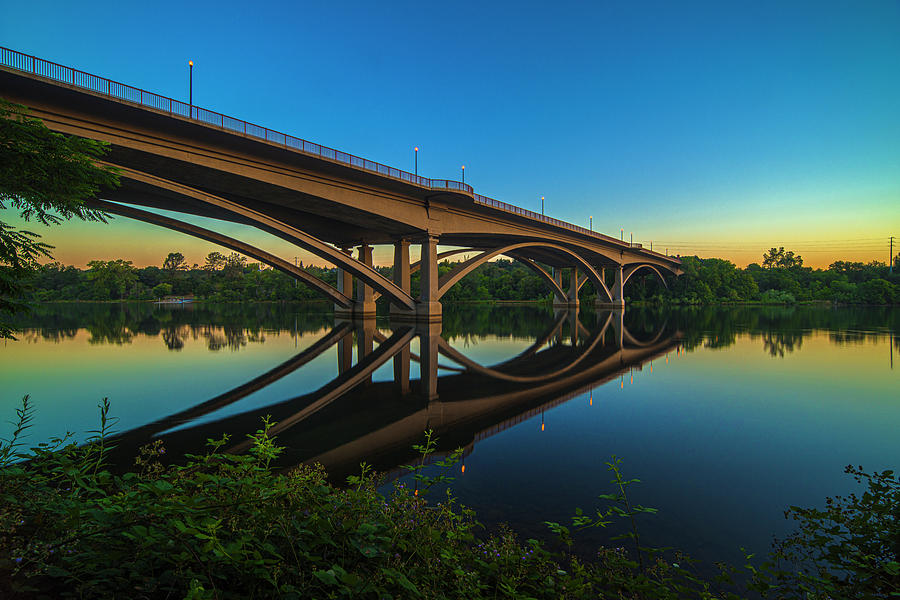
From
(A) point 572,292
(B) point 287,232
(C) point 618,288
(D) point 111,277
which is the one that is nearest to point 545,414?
(B) point 287,232

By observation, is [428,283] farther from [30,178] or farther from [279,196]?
[30,178]

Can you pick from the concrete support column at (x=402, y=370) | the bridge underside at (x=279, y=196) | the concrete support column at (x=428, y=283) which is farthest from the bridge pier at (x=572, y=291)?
the concrete support column at (x=402, y=370)

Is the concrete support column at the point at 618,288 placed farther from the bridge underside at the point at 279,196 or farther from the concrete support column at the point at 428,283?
the concrete support column at the point at 428,283

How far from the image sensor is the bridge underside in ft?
49.8

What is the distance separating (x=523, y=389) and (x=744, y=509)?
6007mm

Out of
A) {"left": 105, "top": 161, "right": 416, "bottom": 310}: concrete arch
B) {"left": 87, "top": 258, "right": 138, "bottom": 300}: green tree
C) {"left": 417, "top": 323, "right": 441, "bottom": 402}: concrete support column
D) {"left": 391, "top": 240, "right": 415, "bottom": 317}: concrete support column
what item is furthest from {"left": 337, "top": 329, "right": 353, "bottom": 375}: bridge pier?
{"left": 87, "top": 258, "right": 138, "bottom": 300}: green tree

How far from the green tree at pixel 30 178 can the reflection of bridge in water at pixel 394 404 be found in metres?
3.04

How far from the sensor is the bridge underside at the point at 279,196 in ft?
49.8

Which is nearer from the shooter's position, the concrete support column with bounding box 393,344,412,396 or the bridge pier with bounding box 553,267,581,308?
the concrete support column with bounding box 393,344,412,396

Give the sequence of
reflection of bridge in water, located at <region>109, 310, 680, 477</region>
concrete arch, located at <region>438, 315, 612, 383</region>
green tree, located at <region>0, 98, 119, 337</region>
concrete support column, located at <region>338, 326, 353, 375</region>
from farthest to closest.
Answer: concrete support column, located at <region>338, 326, 353, 375</region>
concrete arch, located at <region>438, 315, 612, 383</region>
reflection of bridge in water, located at <region>109, 310, 680, 477</region>
green tree, located at <region>0, 98, 119, 337</region>

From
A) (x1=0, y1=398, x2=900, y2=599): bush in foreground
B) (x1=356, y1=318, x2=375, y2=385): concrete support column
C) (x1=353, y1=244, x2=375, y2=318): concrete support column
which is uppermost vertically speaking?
(x1=353, y1=244, x2=375, y2=318): concrete support column

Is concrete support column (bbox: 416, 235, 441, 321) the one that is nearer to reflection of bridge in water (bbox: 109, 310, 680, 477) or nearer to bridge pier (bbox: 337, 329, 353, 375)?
bridge pier (bbox: 337, 329, 353, 375)

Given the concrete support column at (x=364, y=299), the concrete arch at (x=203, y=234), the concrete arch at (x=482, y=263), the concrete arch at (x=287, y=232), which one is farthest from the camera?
the concrete support column at (x=364, y=299)

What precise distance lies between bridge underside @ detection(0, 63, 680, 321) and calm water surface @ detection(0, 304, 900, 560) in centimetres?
680
